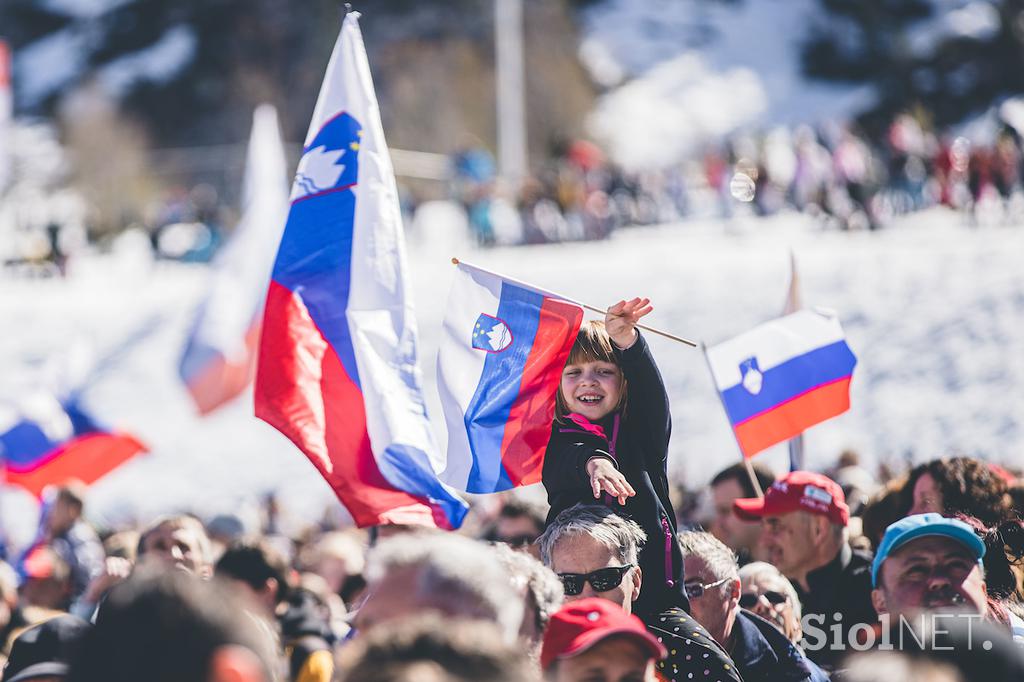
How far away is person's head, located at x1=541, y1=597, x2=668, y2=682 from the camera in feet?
11.1

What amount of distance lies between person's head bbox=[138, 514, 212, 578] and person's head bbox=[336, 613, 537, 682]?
121 inches

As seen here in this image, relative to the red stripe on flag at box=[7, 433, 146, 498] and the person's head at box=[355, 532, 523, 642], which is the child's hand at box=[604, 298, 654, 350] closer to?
the person's head at box=[355, 532, 523, 642]

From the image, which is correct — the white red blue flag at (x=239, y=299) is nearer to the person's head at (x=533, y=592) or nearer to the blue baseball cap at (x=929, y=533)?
the person's head at (x=533, y=592)

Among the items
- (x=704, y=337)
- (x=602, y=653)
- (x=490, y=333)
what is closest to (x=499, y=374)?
(x=490, y=333)

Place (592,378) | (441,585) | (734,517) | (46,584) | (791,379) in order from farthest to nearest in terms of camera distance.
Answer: (46,584) < (791,379) < (734,517) < (592,378) < (441,585)

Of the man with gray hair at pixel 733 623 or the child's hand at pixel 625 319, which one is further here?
the child's hand at pixel 625 319

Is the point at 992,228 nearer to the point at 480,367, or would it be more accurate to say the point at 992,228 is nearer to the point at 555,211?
the point at 555,211

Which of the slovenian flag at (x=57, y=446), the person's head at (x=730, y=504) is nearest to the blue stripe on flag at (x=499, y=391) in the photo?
the person's head at (x=730, y=504)

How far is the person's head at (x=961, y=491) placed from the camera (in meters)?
5.20

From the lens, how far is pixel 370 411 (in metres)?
5.65

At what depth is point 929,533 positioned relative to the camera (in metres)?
4.26

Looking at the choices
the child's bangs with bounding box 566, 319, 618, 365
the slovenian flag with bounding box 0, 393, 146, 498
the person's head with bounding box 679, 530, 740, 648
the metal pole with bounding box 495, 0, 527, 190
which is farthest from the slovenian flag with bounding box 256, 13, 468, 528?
the metal pole with bounding box 495, 0, 527, 190

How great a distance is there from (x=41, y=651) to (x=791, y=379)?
12.0 feet

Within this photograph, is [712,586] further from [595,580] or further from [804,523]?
[804,523]
